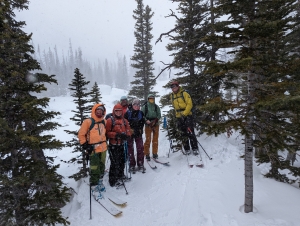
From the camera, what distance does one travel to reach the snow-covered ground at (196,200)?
5.06 meters

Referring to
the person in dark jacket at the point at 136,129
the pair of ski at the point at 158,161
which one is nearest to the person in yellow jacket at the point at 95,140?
the person in dark jacket at the point at 136,129

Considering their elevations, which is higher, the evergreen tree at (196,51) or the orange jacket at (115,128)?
the evergreen tree at (196,51)

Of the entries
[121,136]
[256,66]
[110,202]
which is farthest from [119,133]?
[256,66]

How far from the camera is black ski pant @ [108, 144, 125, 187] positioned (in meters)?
7.26

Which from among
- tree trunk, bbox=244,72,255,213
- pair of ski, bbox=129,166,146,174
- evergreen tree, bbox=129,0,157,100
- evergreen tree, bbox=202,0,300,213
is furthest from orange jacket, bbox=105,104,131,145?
evergreen tree, bbox=129,0,157,100

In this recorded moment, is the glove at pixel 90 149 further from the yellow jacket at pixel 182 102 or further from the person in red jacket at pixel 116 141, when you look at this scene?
the yellow jacket at pixel 182 102

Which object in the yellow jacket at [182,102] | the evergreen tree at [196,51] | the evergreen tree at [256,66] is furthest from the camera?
the evergreen tree at [196,51]

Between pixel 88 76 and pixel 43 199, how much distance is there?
380 feet

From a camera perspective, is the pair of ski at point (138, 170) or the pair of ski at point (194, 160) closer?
the pair of ski at point (194, 160)

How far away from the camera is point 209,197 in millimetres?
5965

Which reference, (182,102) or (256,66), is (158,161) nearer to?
(182,102)

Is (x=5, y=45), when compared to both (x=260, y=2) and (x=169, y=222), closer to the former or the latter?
(x=260, y=2)

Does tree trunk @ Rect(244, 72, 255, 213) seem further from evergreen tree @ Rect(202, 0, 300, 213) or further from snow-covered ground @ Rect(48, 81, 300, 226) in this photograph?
snow-covered ground @ Rect(48, 81, 300, 226)

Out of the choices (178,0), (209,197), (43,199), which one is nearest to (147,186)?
(209,197)
